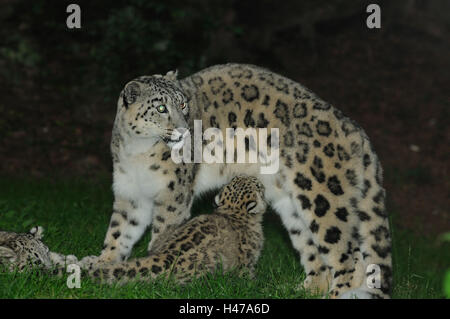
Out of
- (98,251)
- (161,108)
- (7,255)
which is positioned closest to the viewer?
(7,255)

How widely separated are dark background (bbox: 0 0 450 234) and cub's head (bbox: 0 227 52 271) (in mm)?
6233

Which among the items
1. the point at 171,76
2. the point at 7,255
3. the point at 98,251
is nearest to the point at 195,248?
the point at 7,255

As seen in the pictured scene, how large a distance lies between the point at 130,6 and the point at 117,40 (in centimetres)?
95

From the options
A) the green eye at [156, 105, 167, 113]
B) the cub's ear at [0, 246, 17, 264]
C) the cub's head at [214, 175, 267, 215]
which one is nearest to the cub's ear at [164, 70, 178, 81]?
the green eye at [156, 105, 167, 113]

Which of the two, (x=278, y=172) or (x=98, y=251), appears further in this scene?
(x=98, y=251)

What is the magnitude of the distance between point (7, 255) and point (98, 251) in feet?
6.74

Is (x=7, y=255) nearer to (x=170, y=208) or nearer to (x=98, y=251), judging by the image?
(x=170, y=208)

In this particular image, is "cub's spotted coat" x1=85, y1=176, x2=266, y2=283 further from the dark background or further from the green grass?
the dark background

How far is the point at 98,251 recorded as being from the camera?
8500 mm

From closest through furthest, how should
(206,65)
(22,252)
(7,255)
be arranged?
(7,255)
(22,252)
(206,65)

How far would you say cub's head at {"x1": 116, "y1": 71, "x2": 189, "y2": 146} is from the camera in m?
7.41

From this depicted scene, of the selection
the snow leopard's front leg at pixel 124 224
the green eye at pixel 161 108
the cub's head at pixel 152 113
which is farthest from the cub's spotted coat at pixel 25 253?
the green eye at pixel 161 108

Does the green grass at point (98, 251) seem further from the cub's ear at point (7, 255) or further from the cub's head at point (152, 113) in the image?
the cub's head at point (152, 113)

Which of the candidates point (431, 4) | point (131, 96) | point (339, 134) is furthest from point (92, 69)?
point (431, 4)
